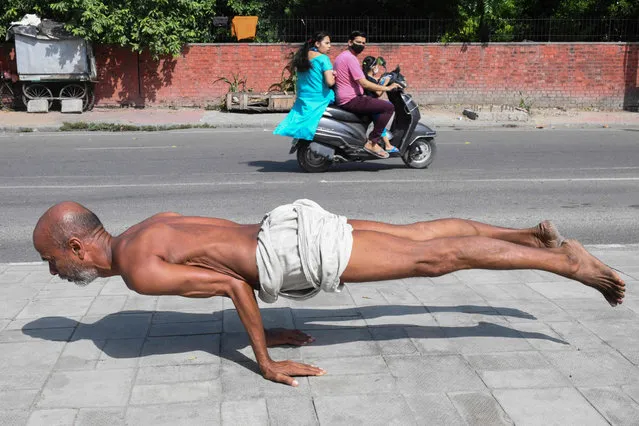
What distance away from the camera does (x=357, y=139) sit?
11.0 metres

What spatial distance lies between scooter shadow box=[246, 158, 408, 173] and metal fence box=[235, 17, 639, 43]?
38.7ft

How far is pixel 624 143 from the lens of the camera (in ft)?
48.4

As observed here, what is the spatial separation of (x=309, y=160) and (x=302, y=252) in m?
7.39

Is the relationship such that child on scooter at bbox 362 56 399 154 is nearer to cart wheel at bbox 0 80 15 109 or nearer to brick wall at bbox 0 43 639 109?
brick wall at bbox 0 43 639 109

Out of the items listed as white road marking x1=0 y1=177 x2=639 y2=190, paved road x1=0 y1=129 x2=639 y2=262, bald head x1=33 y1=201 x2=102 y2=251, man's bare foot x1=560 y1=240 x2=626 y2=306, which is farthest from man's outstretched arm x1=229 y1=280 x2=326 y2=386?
white road marking x1=0 y1=177 x2=639 y2=190

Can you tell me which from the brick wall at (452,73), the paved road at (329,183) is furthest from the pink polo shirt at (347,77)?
the brick wall at (452,73)

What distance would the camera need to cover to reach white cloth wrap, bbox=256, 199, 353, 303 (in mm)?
3795

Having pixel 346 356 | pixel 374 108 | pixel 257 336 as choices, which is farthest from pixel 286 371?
pixel 374 108

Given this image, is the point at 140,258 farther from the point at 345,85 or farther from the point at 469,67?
the point at 469,67

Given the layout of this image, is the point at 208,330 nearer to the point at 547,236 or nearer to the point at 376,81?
the point at 547,236

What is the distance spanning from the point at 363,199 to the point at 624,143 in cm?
763

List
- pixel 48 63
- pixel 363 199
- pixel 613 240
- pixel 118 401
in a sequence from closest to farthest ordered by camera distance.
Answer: pixel 118 401, pixel 613 240, pixel 363 199, pixel 48 63

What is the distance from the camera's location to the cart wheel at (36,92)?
2091 cm

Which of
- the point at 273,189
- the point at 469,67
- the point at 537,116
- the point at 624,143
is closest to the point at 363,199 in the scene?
the point at 273,189
